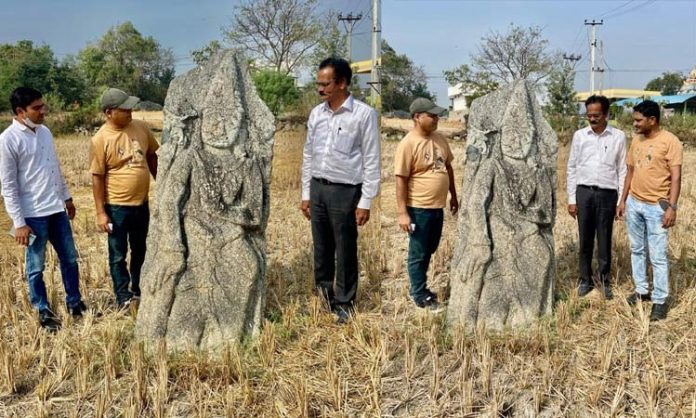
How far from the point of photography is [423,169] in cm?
478

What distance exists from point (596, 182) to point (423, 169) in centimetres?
162

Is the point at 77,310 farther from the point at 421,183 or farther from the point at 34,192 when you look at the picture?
the point at 421,183

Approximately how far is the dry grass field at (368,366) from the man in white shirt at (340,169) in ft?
1.58

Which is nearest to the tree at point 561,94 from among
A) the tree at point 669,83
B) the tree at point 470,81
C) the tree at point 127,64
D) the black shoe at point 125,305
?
the tree at point 470,81

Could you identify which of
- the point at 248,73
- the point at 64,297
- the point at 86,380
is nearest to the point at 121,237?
the point at 64,297

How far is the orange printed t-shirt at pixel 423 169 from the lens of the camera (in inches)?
186

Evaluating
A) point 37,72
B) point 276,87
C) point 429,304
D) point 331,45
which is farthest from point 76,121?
point 429,304

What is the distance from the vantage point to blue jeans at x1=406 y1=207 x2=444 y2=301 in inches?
190

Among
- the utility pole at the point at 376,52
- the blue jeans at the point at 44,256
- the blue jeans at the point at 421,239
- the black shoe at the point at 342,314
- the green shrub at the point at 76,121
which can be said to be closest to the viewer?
the blue jeans at the point at 44,256

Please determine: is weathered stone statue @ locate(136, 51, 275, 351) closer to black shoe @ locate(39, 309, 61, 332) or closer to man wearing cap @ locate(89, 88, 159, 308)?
man wearing cap @ locate(89, 88, 159, 308)

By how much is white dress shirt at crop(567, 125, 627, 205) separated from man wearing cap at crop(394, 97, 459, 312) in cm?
129

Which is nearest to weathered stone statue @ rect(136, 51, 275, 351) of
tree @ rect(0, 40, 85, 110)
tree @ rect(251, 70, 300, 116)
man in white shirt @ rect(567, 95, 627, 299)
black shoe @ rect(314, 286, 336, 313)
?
black shoe @ rect(314, 286, 336, 313)

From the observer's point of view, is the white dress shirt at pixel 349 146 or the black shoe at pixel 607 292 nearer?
the white dress shirt at pixel 349 146

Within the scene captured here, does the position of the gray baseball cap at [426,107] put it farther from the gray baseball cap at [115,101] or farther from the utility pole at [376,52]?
the gray baseball cap at [115,101]
